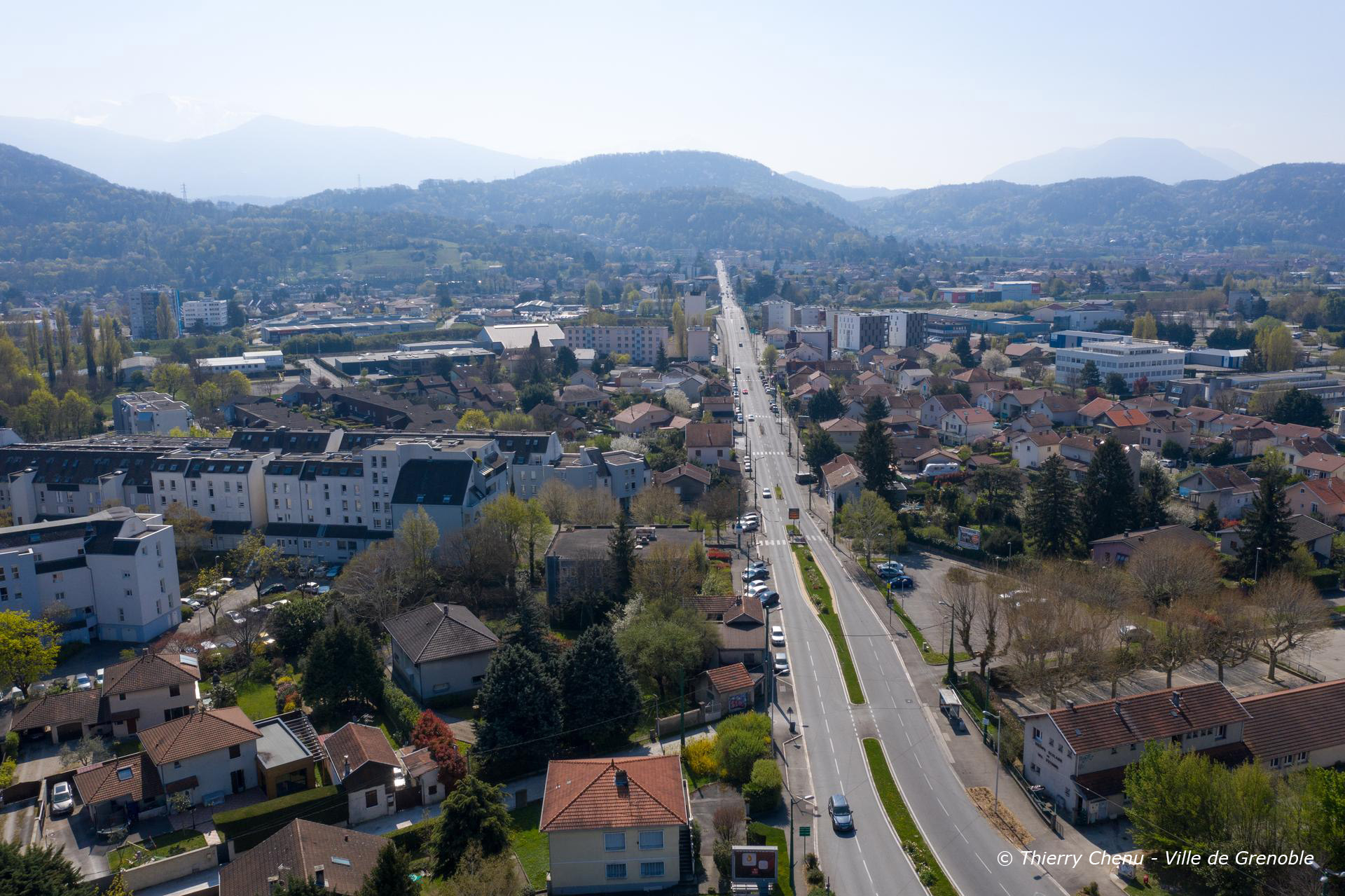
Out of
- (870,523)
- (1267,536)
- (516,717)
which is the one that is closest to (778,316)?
(870,523)

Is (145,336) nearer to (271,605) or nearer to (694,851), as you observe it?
(271,605)

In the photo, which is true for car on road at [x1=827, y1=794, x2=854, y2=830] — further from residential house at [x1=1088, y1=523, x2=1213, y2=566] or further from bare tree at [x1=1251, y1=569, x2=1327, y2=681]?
residential house at [x1=1088, y1=523, x2=1213, y2=566]

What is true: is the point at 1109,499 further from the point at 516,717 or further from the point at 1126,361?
the point at 1126,361

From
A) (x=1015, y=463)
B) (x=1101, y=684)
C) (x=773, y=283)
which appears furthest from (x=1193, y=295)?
(x=1101, y=684)

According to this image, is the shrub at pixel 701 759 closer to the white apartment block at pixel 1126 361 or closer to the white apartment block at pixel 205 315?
the white apartment block at pixel 1126 361

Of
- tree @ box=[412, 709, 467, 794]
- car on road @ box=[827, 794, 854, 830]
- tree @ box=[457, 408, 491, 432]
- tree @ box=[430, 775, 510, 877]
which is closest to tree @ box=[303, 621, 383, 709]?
tree @ box=[412, 709, 467, 794]

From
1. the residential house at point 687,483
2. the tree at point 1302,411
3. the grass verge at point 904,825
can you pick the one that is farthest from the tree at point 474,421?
the tree at point 1302,411
